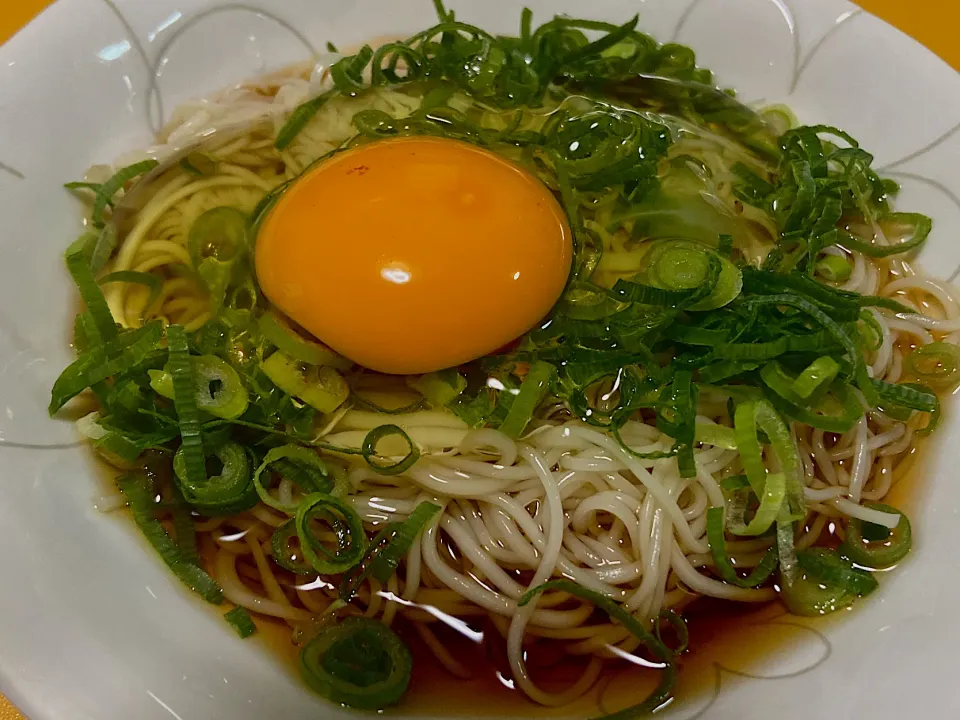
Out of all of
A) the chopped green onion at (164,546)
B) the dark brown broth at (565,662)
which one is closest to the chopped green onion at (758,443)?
the dark brown broth at (565,662)

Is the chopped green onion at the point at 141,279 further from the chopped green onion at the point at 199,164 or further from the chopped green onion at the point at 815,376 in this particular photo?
the chopped green onion at the point at 815,376

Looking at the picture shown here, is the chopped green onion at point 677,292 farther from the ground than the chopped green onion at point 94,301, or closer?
farther from the ground

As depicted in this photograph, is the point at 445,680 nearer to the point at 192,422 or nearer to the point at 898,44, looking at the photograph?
the point at 192,422

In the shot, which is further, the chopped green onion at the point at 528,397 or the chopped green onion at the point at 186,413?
the chopped green onion at the point at 528,397

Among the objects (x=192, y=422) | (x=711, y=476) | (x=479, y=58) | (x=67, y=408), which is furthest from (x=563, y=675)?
(x=479, y=58)

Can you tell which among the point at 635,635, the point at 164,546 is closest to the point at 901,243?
the point at 635,635

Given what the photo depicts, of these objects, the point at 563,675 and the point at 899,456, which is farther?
the point at 899,456

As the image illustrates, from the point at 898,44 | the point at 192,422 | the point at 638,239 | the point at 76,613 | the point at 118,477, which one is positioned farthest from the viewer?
the point at 898,44
